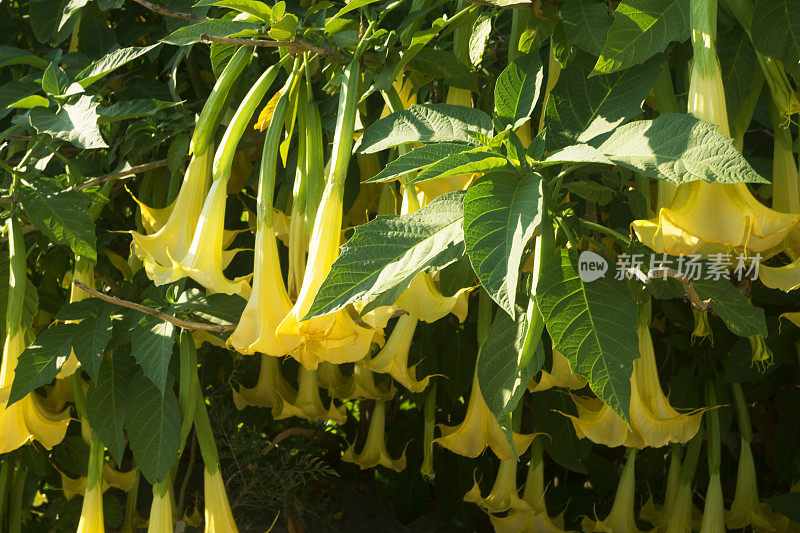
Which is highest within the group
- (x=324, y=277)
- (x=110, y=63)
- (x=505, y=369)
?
(x=110, y=63)

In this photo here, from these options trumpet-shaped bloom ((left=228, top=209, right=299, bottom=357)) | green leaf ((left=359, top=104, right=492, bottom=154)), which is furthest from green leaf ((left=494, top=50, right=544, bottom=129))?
trumpet-shaped bloom ((left=228, top=209, right=299, bottom=357))

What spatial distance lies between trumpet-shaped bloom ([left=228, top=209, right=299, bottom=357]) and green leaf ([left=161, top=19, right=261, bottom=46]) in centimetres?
27

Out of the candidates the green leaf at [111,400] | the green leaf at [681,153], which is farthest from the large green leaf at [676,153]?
the green leaf at [111,400]

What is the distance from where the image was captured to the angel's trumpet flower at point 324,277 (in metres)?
0.89

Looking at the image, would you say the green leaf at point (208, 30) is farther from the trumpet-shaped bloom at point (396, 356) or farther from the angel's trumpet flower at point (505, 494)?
the angel's trumpet flower at point (505, 494)

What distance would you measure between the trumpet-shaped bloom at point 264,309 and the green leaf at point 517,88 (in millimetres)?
343

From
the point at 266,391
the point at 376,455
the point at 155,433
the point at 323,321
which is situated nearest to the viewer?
the point at 323,321

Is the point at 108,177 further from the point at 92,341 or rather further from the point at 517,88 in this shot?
the point at 517,88

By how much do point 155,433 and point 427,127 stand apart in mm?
690

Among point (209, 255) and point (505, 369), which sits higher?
point (209, 255)

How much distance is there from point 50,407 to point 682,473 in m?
1.42

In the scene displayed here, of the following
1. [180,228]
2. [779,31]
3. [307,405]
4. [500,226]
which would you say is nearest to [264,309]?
[180,228]

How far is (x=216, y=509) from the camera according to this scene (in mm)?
1260

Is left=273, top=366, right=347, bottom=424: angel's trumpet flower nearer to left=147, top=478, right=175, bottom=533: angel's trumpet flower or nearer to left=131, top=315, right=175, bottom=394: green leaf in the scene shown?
left=147, top=478, right=175, bottom=533: angel's trumpet flower
